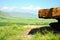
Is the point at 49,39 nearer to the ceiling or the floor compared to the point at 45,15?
nearer to the floor

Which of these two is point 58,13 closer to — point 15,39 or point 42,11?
point 42,11

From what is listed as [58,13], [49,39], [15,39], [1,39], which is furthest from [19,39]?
[58,13]

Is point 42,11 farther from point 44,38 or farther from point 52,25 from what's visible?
point 52,25

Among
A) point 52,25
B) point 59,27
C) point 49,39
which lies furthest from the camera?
point 52,25

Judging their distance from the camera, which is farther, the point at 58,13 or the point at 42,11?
the point at 42,11

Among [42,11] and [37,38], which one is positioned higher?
[42,11]

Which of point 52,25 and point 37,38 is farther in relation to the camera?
point 52,25

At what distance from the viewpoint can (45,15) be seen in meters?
7.11

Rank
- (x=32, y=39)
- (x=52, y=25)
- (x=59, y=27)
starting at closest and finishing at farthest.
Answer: (x=32, y=39) < (x=59, y=27) < (x=52, y=25)

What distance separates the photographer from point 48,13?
7027mm

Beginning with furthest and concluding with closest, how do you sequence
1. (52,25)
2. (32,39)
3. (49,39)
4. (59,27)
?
1. (52,25)
2. (59,27)
3. (32,39)
4. (49,39)

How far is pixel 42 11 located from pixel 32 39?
3.58 ft

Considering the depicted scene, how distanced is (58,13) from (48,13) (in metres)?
0.44

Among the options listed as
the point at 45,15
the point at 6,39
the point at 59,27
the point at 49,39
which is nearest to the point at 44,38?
the point at 49,39
